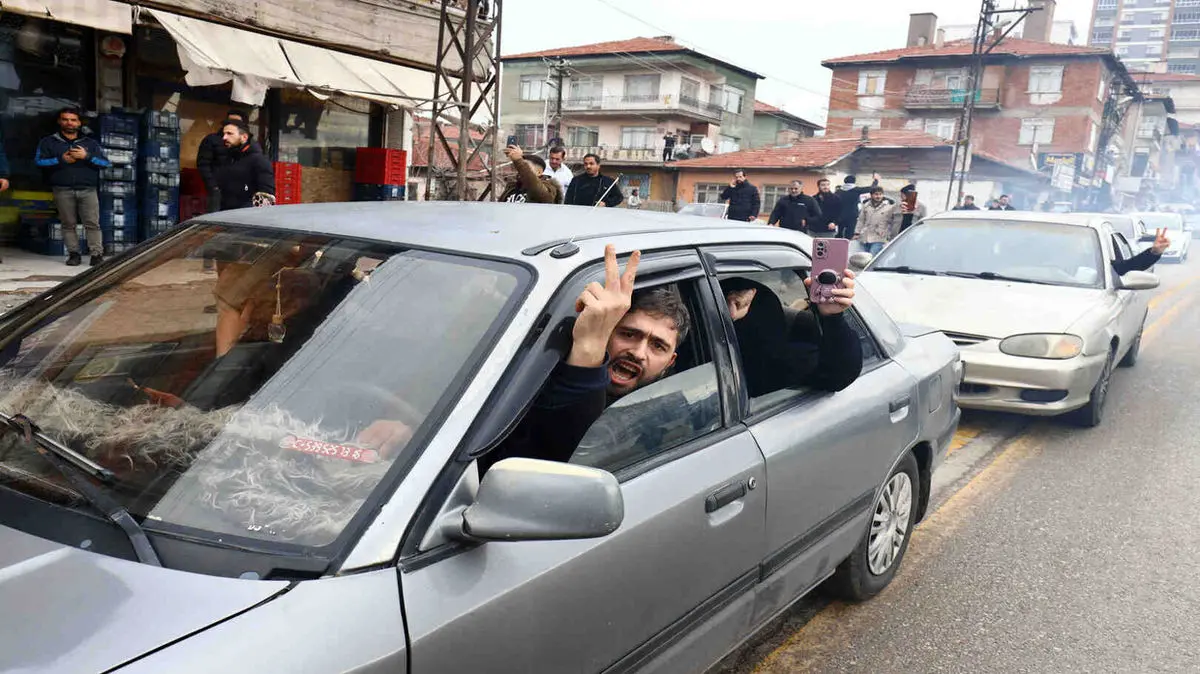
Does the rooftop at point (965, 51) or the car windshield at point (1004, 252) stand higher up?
the rooftop at point (965, 51)

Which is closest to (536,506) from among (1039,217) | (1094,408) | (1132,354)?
(1094,408)

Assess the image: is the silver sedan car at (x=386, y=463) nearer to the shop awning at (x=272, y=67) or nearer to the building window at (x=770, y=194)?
the shop awning at (x=272, y=67)

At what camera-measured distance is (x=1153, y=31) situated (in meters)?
135

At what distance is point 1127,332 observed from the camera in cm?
777

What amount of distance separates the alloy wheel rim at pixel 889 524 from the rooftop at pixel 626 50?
58586mm

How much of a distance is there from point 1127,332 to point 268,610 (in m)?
8.16

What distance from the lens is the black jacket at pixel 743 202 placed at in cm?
1364

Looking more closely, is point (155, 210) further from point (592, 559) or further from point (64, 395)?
point (592, 559)

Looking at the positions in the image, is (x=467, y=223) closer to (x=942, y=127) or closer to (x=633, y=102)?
(x=633, y=102)

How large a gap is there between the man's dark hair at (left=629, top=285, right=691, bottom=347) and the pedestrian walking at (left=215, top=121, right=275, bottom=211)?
6774 millimetres

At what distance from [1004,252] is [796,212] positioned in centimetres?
638

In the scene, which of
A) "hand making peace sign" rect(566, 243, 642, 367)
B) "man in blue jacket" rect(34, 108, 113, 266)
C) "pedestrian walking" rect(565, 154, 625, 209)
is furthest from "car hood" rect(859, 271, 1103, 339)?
"man in blue jacket" rect(34, 108, 113, 266)

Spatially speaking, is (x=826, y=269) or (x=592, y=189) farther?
(x=592, y=189)

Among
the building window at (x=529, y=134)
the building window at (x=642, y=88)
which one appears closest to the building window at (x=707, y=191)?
the building window at (x=642, y=88)
